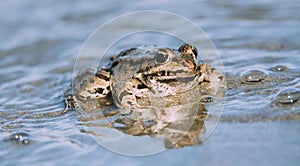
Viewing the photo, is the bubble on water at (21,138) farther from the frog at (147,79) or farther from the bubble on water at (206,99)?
the bubble on water at (206,99)

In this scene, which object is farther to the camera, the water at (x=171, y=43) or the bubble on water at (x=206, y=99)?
the bubble on water at (x=206, y=99)

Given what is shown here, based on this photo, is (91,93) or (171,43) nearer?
(91,93)

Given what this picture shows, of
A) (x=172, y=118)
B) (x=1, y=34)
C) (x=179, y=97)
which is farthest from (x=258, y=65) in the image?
(x=1, y=34)

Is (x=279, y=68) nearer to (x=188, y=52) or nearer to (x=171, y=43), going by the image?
(x=188, y=52)

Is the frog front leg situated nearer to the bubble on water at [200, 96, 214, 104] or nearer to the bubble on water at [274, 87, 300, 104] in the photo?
the bubble on water at [200, 96, 214, 104]

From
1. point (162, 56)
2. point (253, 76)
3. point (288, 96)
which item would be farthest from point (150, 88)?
point (288, 96)

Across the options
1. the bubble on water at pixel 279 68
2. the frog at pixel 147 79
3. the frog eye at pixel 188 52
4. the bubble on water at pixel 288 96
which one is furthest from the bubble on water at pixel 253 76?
the frog eye at pixel 188 52
